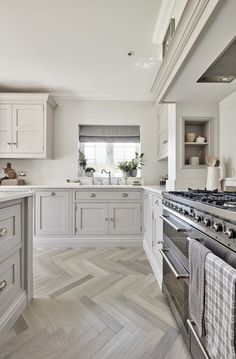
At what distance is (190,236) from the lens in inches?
45.4

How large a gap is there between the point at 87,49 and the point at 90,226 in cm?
232

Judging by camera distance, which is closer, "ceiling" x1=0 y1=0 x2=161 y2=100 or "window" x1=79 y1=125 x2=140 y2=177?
"ceiling" x1=0 y1=0 x2=161 y2=100

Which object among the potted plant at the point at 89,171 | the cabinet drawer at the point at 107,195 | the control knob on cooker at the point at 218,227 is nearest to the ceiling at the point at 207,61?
the control knob on cooker at the point at 218,227

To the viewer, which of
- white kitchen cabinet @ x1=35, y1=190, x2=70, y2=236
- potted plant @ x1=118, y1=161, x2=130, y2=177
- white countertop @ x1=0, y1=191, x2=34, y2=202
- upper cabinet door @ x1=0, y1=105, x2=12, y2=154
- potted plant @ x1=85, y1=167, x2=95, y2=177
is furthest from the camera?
potted plant @ x1=85, y1=167, x2=95, y2=177

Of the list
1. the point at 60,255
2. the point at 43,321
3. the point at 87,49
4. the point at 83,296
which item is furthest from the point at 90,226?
the point at 87,49

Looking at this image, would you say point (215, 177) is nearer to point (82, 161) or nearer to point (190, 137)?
point (190, 137)

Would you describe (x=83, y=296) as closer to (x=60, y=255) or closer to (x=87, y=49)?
(x=60, y=255)

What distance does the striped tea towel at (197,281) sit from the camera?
0.88 meters

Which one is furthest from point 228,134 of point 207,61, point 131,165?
point 131,165

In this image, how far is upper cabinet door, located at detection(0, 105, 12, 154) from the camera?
338cm

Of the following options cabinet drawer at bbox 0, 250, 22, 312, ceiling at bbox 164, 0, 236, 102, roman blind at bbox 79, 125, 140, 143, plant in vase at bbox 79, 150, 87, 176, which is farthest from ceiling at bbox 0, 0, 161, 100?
cabinet drawer at bbox 0, 250, 22, 312

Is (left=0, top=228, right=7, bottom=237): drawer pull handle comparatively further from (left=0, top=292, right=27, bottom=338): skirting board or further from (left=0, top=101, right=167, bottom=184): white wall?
(left=0, top=101, right=167, bottom=184): white wall

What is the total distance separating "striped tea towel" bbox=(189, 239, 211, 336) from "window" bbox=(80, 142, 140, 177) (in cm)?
293

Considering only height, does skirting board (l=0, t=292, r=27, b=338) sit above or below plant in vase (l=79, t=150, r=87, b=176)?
below
